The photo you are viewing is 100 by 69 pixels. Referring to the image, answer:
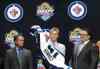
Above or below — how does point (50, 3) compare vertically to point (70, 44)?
above

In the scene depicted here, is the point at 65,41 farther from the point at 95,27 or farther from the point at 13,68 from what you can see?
the point at 13,68

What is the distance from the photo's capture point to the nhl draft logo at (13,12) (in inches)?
388

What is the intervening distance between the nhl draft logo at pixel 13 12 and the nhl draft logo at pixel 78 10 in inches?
38.3

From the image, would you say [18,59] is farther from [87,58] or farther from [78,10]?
[78,10]

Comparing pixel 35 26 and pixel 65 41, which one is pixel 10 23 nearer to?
pixel 35 26

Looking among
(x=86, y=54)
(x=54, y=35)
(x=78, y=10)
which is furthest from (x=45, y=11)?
(x=86, y=54)

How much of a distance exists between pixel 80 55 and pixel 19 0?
6.92 feet

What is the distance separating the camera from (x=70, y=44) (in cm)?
962

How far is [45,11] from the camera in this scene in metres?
9.84

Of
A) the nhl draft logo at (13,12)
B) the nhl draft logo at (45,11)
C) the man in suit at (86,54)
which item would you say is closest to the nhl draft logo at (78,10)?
the nhl draft logo at (45,11)

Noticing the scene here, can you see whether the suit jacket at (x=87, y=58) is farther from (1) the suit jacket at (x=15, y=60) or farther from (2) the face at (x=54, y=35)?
(2) the face at (x=54, y=35)

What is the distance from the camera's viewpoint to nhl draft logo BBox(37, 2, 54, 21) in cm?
980

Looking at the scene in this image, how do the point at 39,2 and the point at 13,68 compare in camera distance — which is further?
the point at 39,2

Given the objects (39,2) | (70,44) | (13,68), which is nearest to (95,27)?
(70,44)
